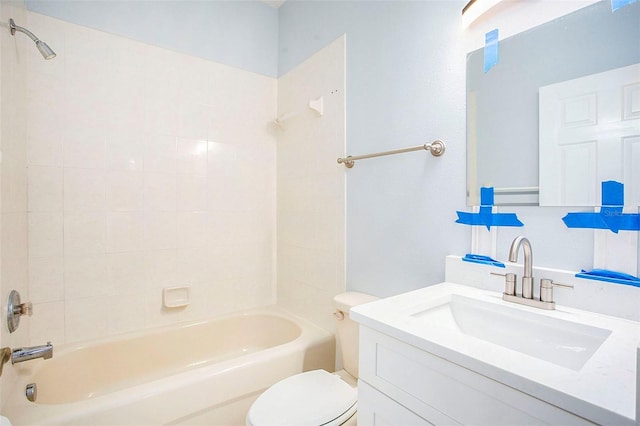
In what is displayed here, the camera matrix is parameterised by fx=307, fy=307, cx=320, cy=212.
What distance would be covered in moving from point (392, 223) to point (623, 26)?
0.96 metres

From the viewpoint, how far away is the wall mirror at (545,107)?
2.67 ft

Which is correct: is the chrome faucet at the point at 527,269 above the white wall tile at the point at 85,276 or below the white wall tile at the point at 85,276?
above

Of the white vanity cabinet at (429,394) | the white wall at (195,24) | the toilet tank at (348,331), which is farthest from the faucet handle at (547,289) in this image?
the white wall at (195,24)

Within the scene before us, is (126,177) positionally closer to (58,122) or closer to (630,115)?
(58,122)

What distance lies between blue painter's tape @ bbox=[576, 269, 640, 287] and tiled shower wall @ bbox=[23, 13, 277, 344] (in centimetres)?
183

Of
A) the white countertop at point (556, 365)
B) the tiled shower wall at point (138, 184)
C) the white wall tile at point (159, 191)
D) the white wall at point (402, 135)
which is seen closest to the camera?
the white countertop at point (556, 365)

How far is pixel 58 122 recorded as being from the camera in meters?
1.57

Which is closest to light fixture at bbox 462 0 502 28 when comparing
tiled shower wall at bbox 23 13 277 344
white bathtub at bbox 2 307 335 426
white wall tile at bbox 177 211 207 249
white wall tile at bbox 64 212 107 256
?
tiled shower wall at bbox 23 13 277 344

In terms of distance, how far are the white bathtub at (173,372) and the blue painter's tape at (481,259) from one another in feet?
3.12

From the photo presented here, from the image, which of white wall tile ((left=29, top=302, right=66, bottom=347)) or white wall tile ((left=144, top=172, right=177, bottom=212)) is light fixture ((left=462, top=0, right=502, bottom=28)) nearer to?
white wall tile ((left=144, top=172, right=177, bottom=212))

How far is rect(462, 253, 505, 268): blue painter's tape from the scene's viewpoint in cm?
105

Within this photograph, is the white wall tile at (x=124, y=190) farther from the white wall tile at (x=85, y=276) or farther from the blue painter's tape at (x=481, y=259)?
the blue painter's tape at (x=481, y=259)

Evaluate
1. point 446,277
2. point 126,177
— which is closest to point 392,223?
point 446,277

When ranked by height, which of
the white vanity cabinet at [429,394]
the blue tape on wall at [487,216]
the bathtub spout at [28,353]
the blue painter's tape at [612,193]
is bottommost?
the bathtub spout at [28,353]
